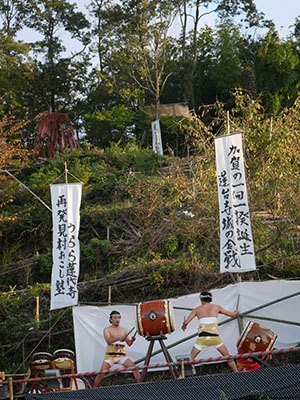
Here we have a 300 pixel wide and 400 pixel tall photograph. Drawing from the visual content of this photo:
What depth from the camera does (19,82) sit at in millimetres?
28734

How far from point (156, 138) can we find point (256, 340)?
17.5 meters

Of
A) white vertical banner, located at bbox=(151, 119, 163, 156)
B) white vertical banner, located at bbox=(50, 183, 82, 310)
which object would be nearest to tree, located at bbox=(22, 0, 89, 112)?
white vertical banner, located at bbox=(151, 119, 163, 156)

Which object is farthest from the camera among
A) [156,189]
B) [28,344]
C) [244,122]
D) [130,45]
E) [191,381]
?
[130,45]

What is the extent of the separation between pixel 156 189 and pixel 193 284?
2477mm

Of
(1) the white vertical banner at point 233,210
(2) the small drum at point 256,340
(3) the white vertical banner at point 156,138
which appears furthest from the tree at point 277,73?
(2) the small drum at point 256,340

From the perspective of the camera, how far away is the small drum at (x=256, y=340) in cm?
886

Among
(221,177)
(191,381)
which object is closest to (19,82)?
(221,177)

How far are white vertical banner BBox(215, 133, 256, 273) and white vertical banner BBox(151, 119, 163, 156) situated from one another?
14.4m

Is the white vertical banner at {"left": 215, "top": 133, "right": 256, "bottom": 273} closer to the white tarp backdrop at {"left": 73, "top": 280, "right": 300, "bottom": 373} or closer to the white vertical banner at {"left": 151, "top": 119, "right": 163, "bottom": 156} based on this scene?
the white tarp backdrop at {"left": 73, "top": 280, "right": 300, "bottom": 373}

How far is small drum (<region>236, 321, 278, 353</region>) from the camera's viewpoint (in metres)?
8.86

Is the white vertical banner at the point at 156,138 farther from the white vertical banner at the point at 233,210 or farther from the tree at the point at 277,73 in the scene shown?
the white vertical banner at the point at 233,210

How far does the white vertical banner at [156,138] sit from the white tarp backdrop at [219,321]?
14.2 m

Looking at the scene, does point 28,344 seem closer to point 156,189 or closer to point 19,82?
point 156,189

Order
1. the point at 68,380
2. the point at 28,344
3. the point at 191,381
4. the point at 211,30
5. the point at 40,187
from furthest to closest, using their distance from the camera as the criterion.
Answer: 1. the point at 211,30
2. the point at 40,187
3. the point at 28,344
4. the point at 68,380
5. the point at 191,381
